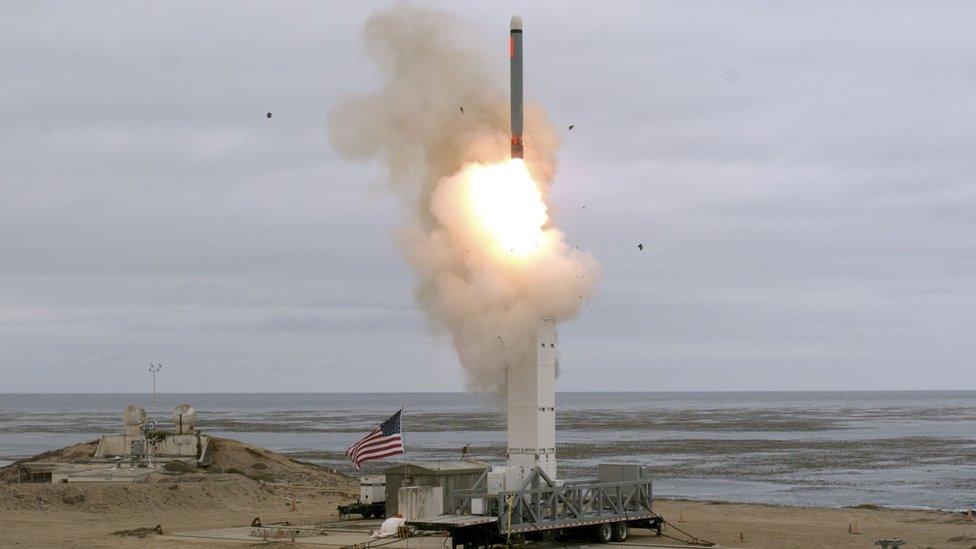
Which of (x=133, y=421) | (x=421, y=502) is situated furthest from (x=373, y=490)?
(x=133, y=421)

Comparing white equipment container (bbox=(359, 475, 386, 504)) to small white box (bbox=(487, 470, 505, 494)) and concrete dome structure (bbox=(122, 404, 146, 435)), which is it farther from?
concrete dome structure (bbox=(122, 404, 146, 435))

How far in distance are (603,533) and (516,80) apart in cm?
1450

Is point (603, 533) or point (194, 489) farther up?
point (194, 489)

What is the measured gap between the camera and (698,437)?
390ft

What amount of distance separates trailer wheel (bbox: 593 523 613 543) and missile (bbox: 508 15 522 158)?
11.9 metres

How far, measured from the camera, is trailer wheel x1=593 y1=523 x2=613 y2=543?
3859cm

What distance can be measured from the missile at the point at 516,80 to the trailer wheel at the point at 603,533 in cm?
1192

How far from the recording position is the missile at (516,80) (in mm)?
42125

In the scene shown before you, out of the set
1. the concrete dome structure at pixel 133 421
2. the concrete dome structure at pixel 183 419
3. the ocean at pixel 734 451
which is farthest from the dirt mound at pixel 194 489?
the ocean at pixel 734 451

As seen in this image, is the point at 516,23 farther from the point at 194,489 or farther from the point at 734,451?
the point at 734,451

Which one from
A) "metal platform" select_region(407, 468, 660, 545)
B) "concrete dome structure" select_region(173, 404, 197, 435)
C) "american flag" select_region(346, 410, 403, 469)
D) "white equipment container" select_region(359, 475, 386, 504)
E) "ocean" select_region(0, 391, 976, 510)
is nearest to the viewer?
"metal platform" select_region(407, 468, 660, 545)

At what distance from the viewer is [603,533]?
38656 millimetres

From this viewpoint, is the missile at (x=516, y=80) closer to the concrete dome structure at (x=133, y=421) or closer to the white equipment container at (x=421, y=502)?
the white equipment container at (x=421, y=502)

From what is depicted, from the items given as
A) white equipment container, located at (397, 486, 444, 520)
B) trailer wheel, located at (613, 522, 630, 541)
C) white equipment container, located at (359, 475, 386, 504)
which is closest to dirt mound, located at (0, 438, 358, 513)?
white equipment container, located at (359, 475, 386, 504)
